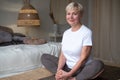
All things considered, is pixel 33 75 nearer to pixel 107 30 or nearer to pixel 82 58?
pixel 82 58

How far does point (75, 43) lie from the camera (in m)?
1.57

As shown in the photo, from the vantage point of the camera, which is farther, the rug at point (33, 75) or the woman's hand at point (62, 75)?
the rug at point (33, 75)

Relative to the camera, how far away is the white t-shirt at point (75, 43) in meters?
1.54

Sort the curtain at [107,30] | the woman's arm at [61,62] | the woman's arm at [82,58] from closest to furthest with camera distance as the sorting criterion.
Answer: the woman's arm at [82,58] → the woman's arm at [61,62] → the curtain at [107,30]

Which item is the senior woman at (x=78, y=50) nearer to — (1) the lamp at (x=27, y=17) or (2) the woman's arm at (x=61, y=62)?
(2) the woman's arm at (x=61, y=62)

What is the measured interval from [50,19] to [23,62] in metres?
1.88

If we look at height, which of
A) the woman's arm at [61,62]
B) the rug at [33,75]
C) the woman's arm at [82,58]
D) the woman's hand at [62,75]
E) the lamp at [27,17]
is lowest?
the rug at [33,75]

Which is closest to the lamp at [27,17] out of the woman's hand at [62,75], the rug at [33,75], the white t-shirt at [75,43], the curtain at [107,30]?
the rug at [33,75]

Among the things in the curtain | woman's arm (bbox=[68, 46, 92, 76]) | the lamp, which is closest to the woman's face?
woman's arm (bbox=[68, 46, 92, 76])

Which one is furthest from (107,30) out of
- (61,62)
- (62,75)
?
(62,75)

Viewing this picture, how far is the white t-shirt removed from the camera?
1.54 m

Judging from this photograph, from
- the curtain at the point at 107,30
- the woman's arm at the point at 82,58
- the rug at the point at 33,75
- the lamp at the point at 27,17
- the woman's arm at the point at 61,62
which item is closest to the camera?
the woman's arm at the point at 82,58

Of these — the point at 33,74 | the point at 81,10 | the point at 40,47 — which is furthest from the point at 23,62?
the point at 81,10

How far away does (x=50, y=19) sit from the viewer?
12.1 feet
